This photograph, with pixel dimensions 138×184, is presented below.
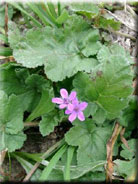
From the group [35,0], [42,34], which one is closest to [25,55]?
[42,34]

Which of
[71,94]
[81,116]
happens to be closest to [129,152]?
[81,116]

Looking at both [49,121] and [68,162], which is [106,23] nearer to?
[49,121]

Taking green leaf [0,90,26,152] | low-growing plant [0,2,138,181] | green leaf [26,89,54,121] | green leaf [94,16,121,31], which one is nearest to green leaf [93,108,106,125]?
low-growing plant [0,2,138,181]

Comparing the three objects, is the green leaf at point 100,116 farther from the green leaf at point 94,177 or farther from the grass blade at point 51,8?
the grass blade at point 51,8

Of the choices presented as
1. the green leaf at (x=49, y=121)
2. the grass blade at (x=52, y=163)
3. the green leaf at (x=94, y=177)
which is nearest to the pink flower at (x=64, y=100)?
the green leaf at (x=49, y=121)

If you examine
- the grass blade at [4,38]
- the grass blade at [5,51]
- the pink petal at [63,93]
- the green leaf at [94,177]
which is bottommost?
the green leaf at [94,177]
